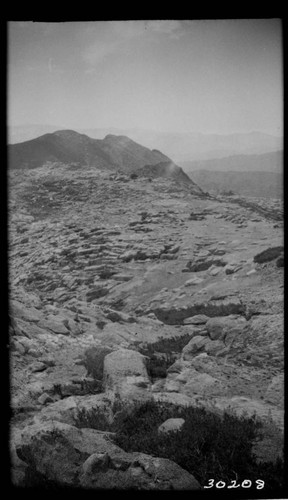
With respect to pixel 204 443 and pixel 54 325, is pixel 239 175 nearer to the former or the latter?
pixel 54 325

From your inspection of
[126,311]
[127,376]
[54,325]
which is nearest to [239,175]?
[126,311]

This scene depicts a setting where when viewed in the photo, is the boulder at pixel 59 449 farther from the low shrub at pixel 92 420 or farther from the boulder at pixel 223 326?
the boulder at pixel 223 326

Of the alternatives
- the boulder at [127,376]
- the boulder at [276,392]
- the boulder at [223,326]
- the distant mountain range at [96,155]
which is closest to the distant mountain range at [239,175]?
the distant mountain range at [96,155]

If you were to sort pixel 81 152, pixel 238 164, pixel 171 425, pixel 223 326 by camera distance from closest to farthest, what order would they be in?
1. pixel 171 425
2. pixel 223 326
3. pixel 238 164
4. pixel 81 152

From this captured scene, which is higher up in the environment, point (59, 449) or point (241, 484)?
point (59, 449)

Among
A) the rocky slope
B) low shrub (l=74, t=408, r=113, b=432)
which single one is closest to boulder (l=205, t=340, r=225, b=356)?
the rocky slope

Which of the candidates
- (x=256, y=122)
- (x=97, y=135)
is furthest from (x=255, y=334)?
(x=97, y=135)

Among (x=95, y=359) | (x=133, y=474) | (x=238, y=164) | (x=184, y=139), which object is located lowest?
(x=133, y=474)
